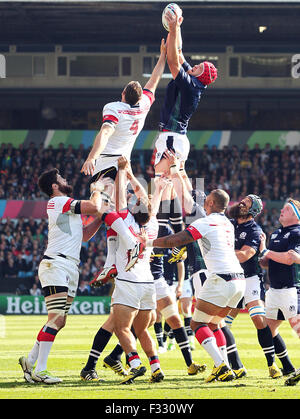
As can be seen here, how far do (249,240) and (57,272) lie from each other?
2.91 metres

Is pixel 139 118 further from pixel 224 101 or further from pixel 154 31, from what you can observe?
pixel 224 101

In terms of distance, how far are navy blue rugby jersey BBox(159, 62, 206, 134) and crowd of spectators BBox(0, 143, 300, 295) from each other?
2053cm

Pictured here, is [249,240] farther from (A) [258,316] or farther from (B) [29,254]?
(B) [29,254]

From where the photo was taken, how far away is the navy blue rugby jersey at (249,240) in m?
11.2

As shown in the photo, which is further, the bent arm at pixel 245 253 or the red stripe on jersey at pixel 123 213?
the bent arm at pixel 245 253

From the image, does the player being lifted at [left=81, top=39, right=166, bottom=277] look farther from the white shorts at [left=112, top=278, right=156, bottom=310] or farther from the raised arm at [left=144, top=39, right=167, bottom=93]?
the raised arm at [left=144, top=39, right=167, bottom=93]

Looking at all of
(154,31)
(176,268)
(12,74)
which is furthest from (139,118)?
(12,74)

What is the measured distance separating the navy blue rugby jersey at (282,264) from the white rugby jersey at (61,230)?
2728mm

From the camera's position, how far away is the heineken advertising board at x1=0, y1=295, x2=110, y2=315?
28.2 m

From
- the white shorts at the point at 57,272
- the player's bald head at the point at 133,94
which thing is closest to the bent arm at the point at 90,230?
the white shorts at the point at 57,272

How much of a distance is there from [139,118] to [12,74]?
91.6 ft

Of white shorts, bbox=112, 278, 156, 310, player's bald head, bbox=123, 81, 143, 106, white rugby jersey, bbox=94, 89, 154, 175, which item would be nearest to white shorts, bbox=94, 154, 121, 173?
white rugby jersey, bbox=94, 89, 154, 175

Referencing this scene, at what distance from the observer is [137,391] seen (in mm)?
8945

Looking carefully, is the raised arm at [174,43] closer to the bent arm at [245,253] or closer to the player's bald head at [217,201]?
the player's bald head at [217,201]
